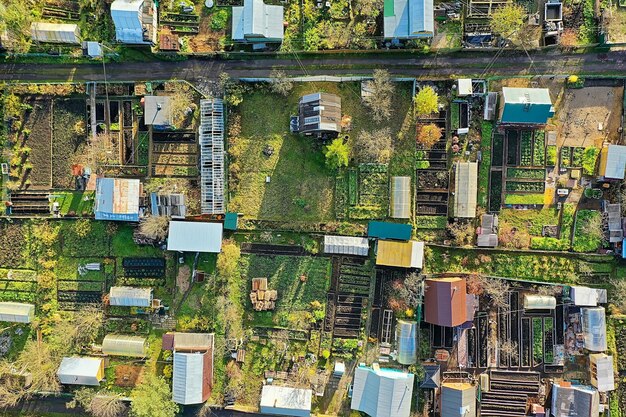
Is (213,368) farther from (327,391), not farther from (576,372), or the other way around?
(576,372)

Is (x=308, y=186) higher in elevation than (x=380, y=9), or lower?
lower

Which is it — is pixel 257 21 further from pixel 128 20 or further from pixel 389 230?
pixel 389 230

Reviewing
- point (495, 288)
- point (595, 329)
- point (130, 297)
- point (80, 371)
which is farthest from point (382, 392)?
point (80, 371)

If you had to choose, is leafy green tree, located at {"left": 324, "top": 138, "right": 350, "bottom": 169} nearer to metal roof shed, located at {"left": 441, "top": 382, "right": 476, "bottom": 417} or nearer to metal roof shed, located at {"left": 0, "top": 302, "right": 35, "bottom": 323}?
metal roof shed, located at {"left": 441, "top": 382, "right": 476, "bottom": 417}

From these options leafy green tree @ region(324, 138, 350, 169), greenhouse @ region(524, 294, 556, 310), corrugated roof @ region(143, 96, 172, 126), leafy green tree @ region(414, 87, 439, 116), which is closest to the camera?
leafy green tree @ region(414, 87, 439, 116)

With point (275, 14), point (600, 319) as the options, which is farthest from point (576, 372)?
point (275, 14)

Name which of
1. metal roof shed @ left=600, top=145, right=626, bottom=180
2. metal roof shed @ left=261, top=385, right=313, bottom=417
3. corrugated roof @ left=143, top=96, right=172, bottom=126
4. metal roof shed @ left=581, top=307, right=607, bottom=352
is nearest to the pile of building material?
metal roof shed @ left=261, top=385, right=313, bottom=417
